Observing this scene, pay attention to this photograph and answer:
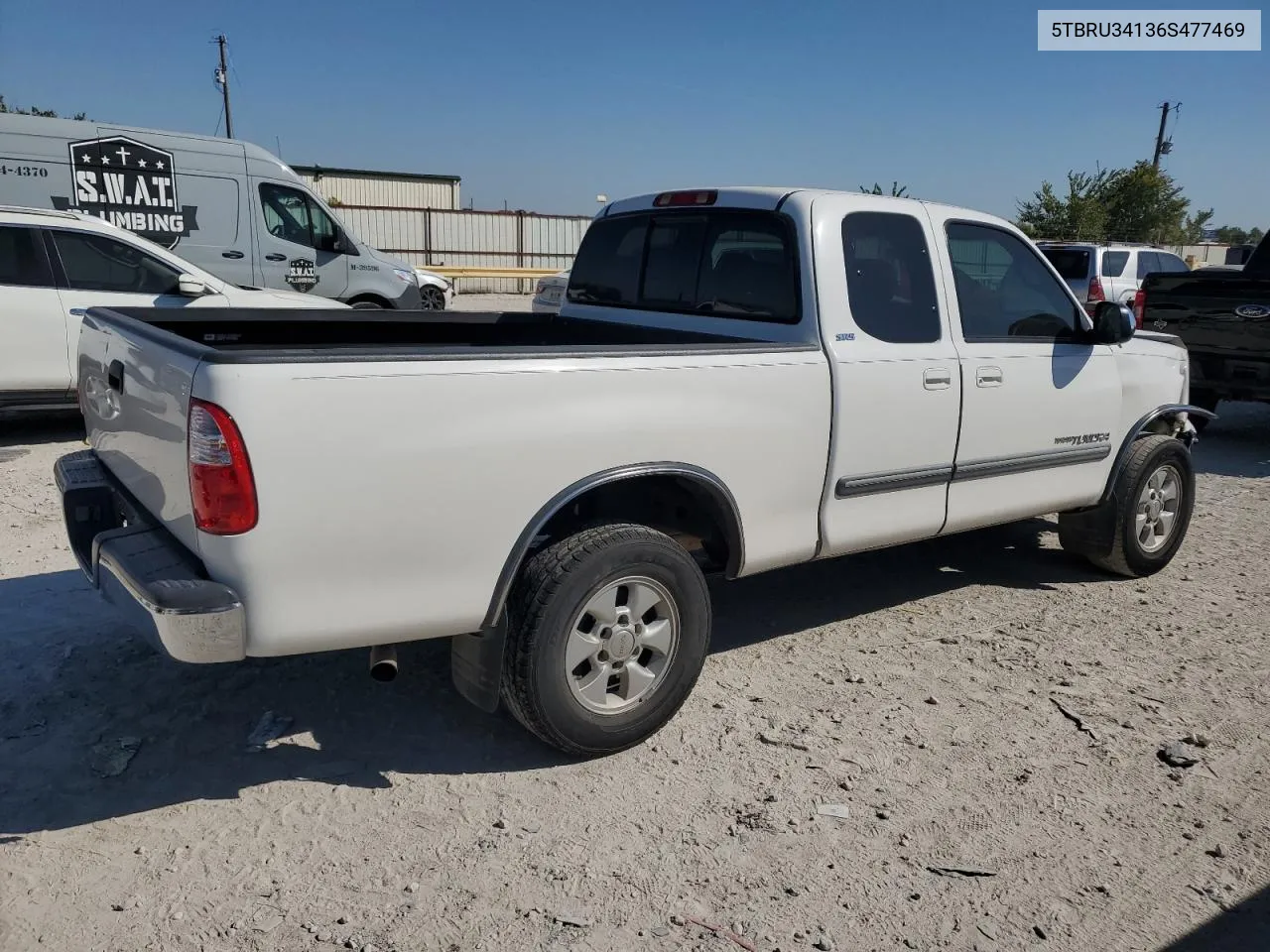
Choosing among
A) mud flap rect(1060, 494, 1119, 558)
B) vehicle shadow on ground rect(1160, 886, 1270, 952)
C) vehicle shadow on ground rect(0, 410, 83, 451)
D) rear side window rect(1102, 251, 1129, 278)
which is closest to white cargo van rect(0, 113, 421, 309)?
vehicle shadow on ground rect(0, 410, 83, 451)

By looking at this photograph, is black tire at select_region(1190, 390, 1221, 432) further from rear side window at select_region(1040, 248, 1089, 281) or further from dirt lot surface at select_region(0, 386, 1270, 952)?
dirt lot surface at select_region(0, 386, 1270, 952)

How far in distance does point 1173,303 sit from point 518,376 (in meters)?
8.60

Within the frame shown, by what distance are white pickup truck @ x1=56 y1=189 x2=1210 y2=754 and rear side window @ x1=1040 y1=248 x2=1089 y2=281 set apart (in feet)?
32.6

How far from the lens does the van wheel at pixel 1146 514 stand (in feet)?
17.9

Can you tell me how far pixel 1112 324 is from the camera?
4.99m

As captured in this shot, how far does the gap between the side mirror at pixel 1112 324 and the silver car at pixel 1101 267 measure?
9.62 metres

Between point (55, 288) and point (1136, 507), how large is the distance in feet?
25.4

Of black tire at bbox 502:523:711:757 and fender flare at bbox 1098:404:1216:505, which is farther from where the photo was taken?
fender flare at bbox 1098:404:1216:505

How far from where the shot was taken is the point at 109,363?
3.52 m

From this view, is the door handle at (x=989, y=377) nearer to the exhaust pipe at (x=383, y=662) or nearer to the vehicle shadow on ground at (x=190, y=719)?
the vehicle shadow on ground at (x=190, y=719)

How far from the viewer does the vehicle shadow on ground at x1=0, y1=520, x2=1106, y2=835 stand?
332 cm

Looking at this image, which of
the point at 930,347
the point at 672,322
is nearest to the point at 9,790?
the point at 672,322

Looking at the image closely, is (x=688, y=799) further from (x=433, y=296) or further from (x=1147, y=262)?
(x=1147, y=262)

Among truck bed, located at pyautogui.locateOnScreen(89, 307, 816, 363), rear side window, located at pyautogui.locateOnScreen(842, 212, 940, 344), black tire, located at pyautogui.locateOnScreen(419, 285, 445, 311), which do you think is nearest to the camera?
truck bed, located at pyautogui.locateOnScreen(89, 307, 816, 363)
